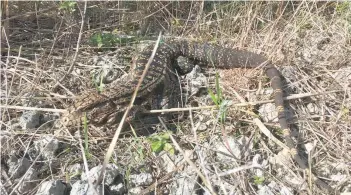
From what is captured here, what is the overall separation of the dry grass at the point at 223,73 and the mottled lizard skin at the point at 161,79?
0.15 meters

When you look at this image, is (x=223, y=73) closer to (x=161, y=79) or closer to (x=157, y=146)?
(x=161, y=79)

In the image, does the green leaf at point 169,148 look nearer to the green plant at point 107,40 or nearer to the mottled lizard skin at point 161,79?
the mottled lizard skin at point 161,79

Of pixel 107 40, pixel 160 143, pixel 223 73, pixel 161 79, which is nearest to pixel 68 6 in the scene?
pixel 107 40

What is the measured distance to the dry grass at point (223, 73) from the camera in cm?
412

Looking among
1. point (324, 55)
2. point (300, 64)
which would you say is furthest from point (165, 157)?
point (324, 55)

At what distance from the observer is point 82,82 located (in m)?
4.81

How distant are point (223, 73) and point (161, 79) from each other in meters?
0.82

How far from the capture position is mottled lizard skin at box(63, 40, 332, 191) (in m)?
4.14

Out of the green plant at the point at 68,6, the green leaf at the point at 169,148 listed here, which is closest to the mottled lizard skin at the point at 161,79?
the green leaf at the point at 169,148

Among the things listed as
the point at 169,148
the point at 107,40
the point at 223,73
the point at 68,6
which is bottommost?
the point at 169,148

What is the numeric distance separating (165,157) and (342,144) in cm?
171

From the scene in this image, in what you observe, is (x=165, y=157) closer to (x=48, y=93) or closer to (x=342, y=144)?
(x=48, y=93)

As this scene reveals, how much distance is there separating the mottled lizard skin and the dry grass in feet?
0.48

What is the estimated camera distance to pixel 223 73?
5254 mm
